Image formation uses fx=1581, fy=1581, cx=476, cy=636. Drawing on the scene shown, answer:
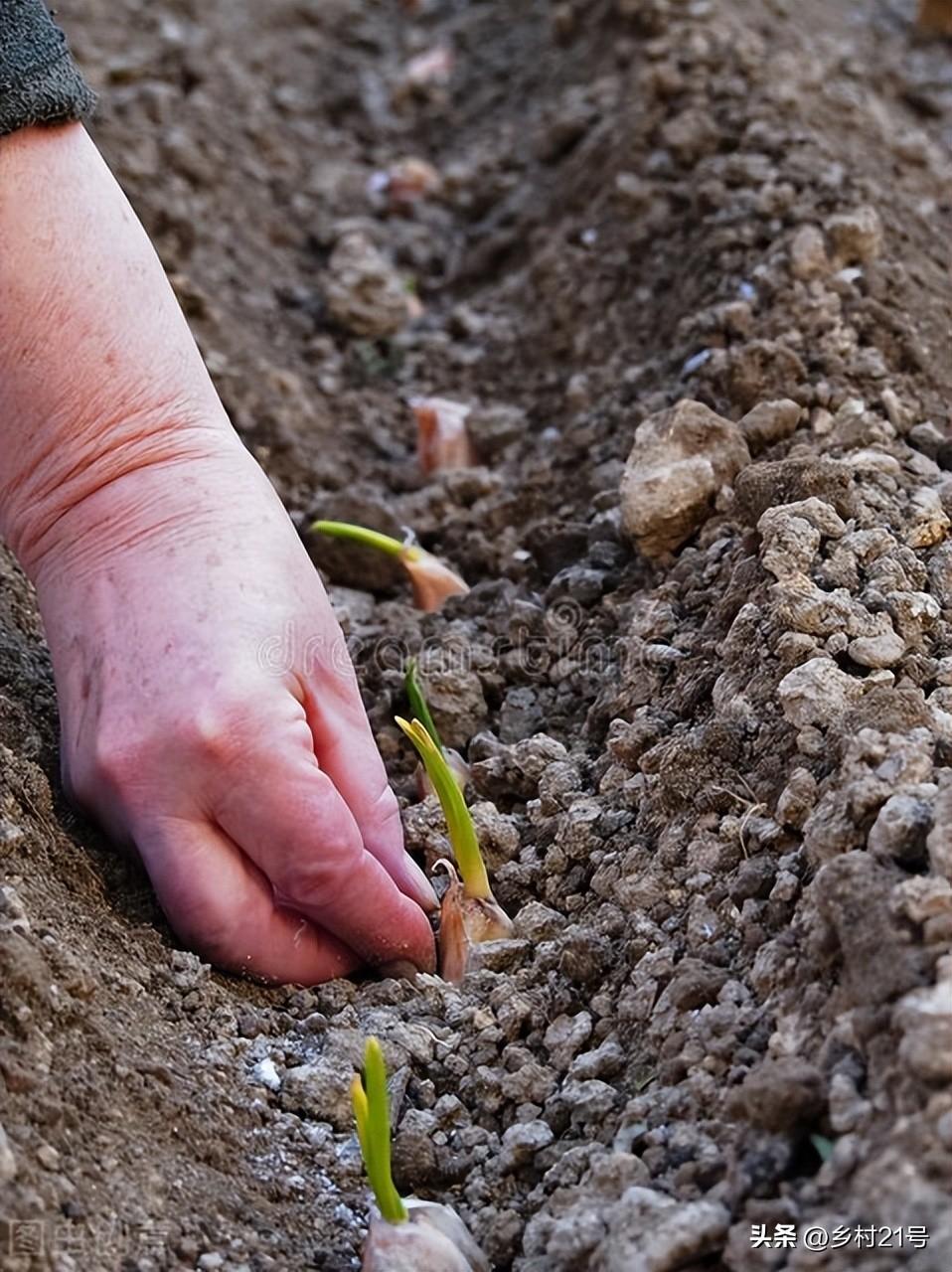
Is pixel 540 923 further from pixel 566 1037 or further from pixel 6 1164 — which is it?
pixel 6 1164

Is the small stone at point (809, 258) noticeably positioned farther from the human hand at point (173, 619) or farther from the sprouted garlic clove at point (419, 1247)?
the sprouted garlic clove at point (419, 1247)

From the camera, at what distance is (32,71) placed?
→ 1.27m

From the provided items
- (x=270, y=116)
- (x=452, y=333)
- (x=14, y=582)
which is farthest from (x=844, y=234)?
(x=270, y=116)

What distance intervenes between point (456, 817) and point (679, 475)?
1.47 feet

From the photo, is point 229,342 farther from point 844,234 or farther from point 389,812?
point 389,812

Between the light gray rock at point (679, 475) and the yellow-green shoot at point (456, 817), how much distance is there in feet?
1.17

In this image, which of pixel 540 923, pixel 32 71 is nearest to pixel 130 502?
pixel 32 71

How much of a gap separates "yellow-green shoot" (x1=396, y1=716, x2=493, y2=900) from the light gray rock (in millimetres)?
358

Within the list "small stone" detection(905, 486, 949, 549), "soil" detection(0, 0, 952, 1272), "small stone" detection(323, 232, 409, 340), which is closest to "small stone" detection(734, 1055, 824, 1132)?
"soil" detection(0, 0, 952, 1272)

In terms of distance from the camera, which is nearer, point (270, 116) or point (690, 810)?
point (690, 810)

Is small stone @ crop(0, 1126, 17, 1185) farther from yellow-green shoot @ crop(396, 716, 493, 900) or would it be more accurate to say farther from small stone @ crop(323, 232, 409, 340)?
small stone @ crop(323, 232, 409, 340)

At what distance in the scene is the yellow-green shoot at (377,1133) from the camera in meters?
0.95

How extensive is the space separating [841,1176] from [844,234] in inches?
47.1

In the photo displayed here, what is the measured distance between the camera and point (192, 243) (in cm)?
224
